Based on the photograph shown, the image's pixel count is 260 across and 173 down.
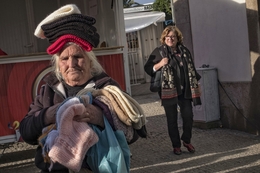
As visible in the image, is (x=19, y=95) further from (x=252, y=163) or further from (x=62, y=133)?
(x=62, y=133)

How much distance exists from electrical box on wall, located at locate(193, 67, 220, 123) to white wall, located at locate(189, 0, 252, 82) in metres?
0.19

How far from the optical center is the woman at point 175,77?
6156 mm

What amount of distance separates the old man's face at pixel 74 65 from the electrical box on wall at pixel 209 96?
5.65m

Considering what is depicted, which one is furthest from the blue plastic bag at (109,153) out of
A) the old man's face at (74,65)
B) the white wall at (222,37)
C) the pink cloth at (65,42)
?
the white wall at (222,37)

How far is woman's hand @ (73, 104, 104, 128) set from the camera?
2172mm

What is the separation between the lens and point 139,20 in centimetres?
1792

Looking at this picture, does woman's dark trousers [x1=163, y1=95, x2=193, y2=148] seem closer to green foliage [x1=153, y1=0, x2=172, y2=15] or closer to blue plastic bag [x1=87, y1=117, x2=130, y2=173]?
blue plastic bag [x1=87, y1=117, x2=130, y2=173]

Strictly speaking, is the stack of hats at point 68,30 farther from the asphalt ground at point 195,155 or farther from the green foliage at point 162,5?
the green foliage at point 162,5

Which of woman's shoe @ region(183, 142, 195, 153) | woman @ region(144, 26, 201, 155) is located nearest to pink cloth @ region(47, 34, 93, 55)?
woman @ region(144, 26, 201, 155)

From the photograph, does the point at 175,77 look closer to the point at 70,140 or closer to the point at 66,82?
the point at 66,82

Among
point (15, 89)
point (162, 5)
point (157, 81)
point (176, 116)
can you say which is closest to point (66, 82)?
point (15, 89)

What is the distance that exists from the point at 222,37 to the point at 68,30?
19.6 feet

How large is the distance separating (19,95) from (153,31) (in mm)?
12480

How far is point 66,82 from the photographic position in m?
2.49
